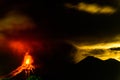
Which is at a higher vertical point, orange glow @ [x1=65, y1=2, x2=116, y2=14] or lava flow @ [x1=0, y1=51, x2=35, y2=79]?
orange glow @ [x1=65, y1=2, x2=116, y2=14]

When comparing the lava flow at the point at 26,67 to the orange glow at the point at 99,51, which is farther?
the orange glow at the point at 99,51

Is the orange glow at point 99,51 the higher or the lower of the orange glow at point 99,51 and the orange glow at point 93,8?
the lower

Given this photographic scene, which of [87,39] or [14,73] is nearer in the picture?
[14,73]

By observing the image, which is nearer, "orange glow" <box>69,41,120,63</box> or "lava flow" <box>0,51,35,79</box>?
"lava flow" <box>0,51,35,79</box>

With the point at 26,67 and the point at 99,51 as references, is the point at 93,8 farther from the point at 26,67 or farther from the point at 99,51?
the point at 26,67

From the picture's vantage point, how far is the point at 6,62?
12.2ft

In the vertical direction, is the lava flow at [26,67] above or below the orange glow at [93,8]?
below

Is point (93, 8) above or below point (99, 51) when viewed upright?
above

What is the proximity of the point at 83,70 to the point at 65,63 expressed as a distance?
0.38 meters

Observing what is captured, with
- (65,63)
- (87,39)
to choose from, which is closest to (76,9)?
(87,39)

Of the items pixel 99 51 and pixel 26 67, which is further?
pixel 99 51

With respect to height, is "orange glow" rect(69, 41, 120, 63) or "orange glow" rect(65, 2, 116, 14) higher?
"orange glow" rect(65, 2, 116, 14)

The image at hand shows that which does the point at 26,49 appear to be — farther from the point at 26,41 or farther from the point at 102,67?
the point at 102,67

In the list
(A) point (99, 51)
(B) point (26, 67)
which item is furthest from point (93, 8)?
(B) point (26, 67)
